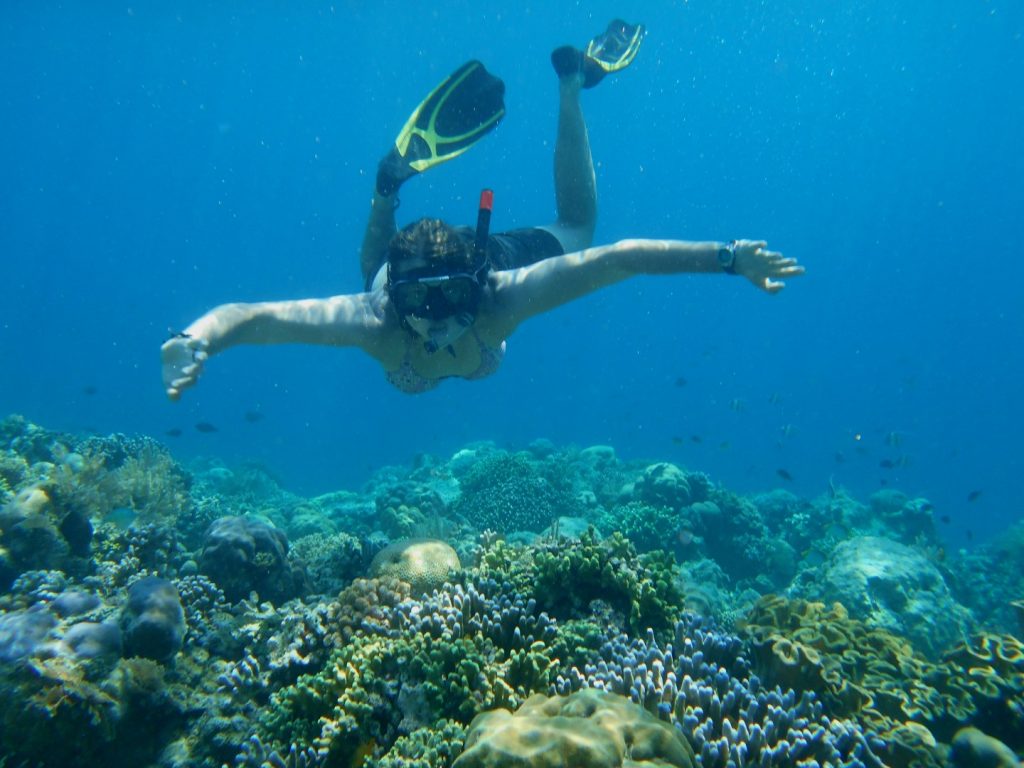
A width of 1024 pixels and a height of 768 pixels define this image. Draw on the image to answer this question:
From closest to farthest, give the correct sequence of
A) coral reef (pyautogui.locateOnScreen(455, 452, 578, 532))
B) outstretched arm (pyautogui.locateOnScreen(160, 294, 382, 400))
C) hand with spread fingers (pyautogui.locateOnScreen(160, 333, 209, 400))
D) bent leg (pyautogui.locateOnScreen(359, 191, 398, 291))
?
1. hand with spread fingers (pyautogui.locateOnScreen(160, 333, 209, 400))
2. outstretched arm (pyautogui.locateOnScreen(160, 294, 382, 400))
3. bent leg (pyautogui.locateOnScreen(359, 191, 398, 291))
4. coral reef (pyautogui.locateOnScreen(455, 452, 578, 532))

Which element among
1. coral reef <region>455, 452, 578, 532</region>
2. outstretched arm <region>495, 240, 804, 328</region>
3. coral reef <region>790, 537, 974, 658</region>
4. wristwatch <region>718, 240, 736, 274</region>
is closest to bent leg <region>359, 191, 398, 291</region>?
outstretched arm <region>495, 240, 804, 328</region>

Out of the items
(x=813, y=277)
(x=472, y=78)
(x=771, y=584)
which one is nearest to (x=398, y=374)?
(x=472, y=78)

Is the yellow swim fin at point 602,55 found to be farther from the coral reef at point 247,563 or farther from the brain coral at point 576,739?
the brain coral at point 576,739

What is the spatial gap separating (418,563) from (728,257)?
3.76 m

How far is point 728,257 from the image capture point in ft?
14.6

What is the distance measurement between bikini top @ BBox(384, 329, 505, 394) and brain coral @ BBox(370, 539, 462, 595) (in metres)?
1.72

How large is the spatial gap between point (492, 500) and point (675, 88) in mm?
94271

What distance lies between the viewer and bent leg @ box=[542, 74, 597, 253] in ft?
27.8

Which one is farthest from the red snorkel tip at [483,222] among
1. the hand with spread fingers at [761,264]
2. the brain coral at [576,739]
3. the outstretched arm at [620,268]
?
the brain coral at [576,739]

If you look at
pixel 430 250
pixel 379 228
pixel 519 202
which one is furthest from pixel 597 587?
pixel 519 202

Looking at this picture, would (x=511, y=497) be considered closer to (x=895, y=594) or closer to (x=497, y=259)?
(x=497, y=259)

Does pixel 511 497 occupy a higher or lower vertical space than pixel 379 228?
lower

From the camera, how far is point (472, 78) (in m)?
8.53

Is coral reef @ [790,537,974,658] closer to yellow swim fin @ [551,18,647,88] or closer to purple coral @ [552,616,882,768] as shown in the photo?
purple coral @ [552,616,882,768]
